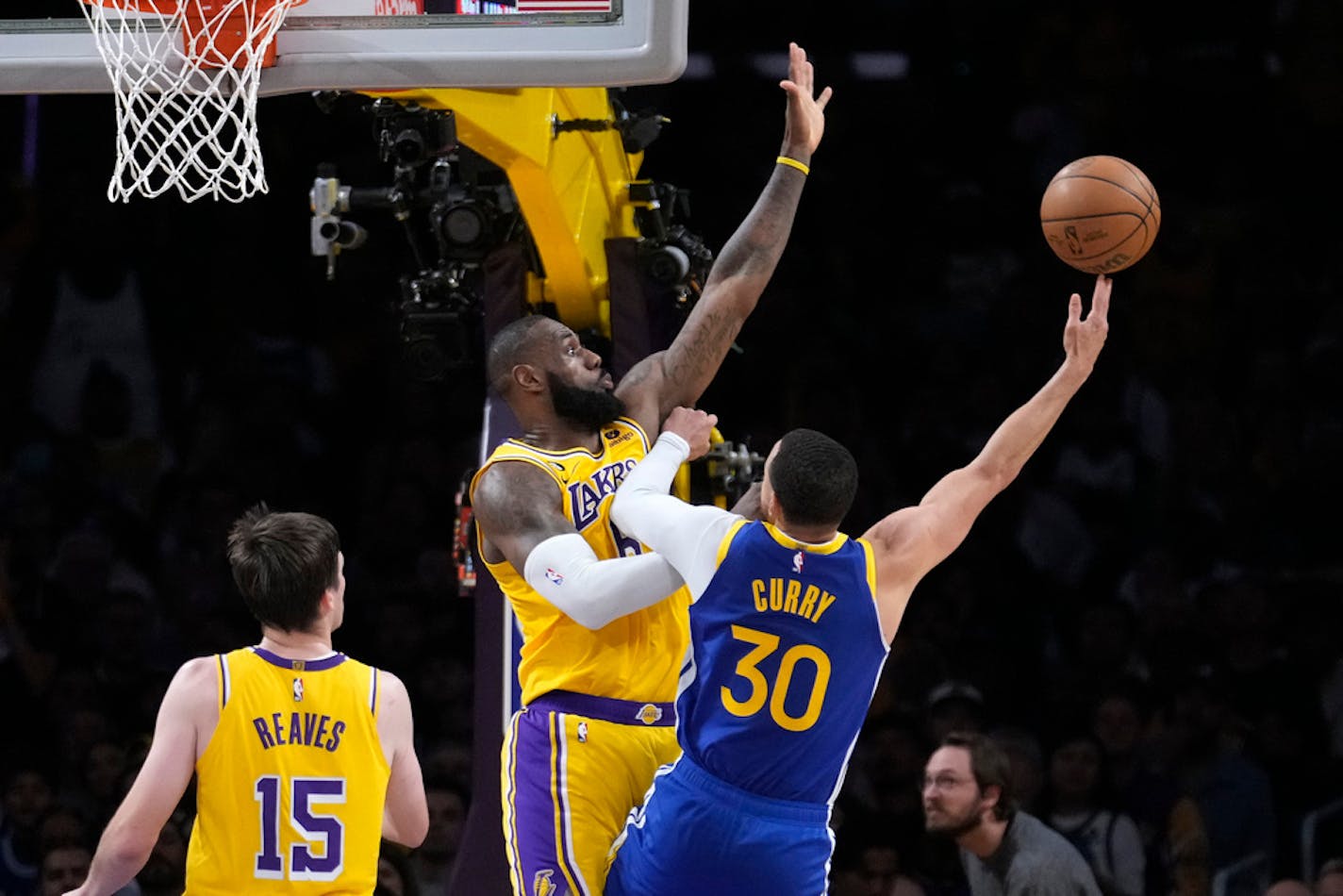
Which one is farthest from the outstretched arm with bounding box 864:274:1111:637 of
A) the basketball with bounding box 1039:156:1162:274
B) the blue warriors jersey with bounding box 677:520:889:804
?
the basketball with bounding box 1039:156:1162:274

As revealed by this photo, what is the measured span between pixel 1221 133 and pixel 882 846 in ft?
15.9

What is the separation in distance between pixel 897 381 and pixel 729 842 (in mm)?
5913

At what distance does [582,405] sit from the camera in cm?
532

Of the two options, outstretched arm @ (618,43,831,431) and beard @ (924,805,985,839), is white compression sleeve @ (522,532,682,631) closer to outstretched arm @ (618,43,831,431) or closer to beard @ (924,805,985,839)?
outstretched arm @ (618,43,831,431)

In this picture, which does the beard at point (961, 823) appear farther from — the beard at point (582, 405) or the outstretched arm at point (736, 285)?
the beard at point (582, 405)

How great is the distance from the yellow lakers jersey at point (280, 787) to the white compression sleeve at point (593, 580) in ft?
2.22

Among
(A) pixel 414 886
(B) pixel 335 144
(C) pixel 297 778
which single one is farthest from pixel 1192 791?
(B) pixel 335 144

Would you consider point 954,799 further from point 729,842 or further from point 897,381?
point 897,381

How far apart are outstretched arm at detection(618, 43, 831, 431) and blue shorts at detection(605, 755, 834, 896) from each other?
1.38 meters

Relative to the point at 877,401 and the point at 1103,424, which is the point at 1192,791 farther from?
the point at 877,401

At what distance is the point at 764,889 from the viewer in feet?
14.9

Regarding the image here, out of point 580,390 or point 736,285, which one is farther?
point 736,285

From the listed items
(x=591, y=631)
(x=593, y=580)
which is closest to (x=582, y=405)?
(x=591, y=631)

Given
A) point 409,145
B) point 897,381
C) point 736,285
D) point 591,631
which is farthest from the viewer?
point 897,381
